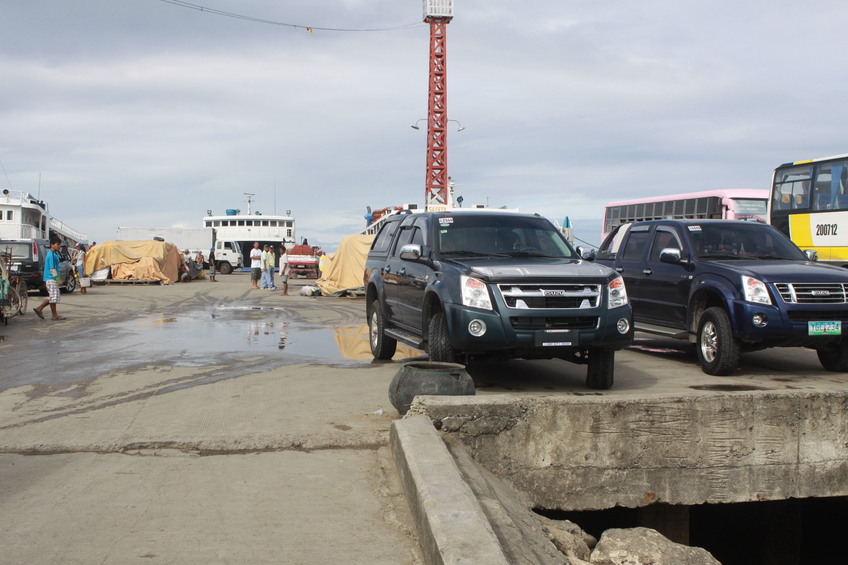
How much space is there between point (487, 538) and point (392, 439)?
2.06m

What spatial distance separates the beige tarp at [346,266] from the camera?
88.0 ft

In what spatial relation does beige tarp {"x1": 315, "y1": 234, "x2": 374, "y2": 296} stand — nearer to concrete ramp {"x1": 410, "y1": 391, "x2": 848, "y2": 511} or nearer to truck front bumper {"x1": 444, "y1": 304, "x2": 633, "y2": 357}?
truck front bumper {"x1": 444, "y1": 304, "x2": 633, "y2": 357}

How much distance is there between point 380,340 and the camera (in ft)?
35.5

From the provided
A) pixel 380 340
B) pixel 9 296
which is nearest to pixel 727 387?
pixel 380 340

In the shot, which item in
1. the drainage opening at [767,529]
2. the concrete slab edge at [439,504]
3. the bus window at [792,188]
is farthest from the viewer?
the bus window at [792,188]

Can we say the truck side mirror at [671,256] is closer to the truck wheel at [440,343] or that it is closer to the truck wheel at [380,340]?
the truck wheel at [440,343]

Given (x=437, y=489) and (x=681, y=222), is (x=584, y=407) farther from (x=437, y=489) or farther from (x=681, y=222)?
(x=681, y=222)

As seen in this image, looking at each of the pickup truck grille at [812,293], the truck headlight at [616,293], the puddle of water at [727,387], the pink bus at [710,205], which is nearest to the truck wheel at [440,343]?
the truck headlight at [616,293]

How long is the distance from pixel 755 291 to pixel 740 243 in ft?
5.71

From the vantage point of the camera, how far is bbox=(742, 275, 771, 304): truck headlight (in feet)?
28.9

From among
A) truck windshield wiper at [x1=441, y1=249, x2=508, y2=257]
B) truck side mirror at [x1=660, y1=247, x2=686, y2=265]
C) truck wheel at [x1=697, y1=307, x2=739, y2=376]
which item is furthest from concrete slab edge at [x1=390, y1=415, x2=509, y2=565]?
truck side mirror at [x1=660, y1=247, x2=686, y2=265]

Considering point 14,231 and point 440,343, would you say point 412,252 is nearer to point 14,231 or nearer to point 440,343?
point 440,343

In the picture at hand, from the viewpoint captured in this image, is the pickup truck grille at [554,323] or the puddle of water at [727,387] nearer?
the pickup truck grille at [554,323]

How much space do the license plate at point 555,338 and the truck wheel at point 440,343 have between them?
932 mm
